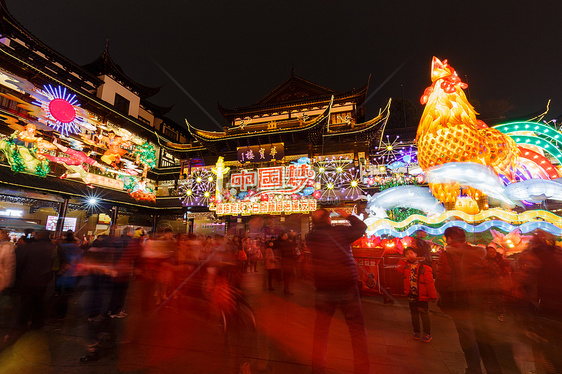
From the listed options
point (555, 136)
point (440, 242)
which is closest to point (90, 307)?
point (440, 242)

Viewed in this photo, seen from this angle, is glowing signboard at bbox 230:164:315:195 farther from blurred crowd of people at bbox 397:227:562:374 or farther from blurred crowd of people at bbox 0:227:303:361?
blurred crowd of people at bbox 397:227:562:374

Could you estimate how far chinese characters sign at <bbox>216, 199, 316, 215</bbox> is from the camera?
14.7 metres

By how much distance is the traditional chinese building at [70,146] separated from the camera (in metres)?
12.6

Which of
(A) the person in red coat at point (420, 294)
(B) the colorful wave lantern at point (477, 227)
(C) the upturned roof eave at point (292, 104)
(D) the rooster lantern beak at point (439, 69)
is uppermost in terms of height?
(C) the upturned roof eave at point (292, 104)

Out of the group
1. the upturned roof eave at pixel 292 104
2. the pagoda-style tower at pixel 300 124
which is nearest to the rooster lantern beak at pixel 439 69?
the pagoda-style tower at pixel 300 124

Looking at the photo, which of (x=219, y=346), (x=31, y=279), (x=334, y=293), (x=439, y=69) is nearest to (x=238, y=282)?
(x=219, y=346)

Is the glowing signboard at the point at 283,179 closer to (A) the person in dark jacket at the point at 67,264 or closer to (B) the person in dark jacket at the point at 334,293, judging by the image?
(A) the person in dark jacket at the point at 67,264

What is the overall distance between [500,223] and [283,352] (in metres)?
7.91

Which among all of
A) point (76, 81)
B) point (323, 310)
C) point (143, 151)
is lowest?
point (323, 310)

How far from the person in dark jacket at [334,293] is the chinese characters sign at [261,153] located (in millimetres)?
15776

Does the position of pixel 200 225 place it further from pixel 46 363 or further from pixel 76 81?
pixel 46 363

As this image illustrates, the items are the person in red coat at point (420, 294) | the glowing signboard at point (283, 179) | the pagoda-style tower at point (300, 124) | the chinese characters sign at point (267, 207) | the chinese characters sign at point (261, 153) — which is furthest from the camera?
the chinese characters sign at point (261, 153)

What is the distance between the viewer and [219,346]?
362 centimetres

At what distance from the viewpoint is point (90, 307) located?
441 centimetres
